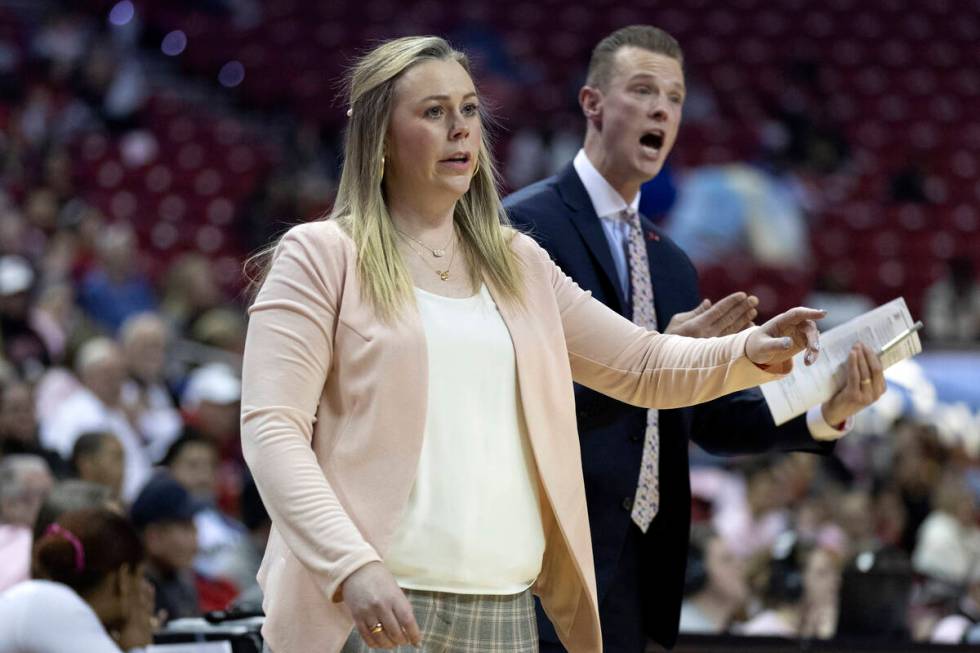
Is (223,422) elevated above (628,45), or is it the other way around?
(628,45)

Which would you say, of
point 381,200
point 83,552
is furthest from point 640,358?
point 83,552

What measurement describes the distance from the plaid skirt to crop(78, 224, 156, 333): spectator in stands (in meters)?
7.37

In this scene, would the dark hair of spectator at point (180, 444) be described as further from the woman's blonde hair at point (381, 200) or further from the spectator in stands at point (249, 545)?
the woman's blonde hair at point (381, 200)

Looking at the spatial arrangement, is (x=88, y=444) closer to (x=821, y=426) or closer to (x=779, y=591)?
(x=779, y=591)

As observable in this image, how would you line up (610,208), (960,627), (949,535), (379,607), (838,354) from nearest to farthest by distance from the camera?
(379,607) < (838,354) < (610,208) < (960,627) < (949,535)

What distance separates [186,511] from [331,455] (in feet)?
9.71

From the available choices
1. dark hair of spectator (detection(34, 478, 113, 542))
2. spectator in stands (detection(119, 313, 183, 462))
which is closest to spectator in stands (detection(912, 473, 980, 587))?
spectator in stands (detection(119, 313, 183, 462))

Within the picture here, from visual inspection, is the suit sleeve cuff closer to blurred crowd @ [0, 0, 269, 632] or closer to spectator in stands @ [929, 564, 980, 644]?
spectator in stands @ [929, 564, 980, 644]

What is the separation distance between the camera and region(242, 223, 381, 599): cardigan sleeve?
6.95 feet

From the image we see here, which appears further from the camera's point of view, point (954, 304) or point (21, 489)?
point (954, 304)

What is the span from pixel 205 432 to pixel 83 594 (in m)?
4.00

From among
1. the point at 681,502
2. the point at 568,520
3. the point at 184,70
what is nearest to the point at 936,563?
the point at 681,502

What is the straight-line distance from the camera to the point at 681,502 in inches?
130

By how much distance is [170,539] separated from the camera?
197 inches
